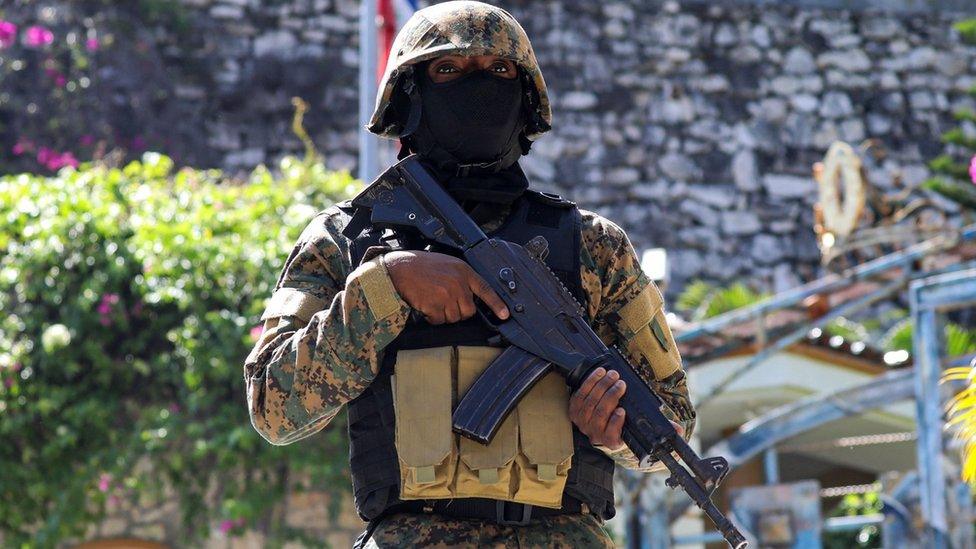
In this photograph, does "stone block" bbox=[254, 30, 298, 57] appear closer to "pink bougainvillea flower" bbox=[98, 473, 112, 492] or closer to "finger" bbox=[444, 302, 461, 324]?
"pink bougainvillea flower" bbox=[98, 473, 112, 492]

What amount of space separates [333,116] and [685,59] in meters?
3.10

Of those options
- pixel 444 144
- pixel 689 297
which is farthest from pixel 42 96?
pixel 444 144

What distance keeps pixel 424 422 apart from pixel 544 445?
21 cm

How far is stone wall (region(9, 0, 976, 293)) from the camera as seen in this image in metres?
12.7

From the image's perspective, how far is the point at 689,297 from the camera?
39.8ft

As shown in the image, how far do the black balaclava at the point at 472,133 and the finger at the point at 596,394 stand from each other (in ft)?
1.47

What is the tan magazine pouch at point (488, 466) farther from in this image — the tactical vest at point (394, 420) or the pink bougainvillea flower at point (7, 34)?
the pink bougainvillea flower at point (7, 34)

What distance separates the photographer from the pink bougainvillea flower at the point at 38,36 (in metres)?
11.9

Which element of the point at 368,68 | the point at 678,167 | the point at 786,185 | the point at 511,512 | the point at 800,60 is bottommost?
the point at 786,185

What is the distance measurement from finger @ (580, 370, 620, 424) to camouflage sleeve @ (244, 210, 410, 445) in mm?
355

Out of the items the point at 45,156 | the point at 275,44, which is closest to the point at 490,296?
the point at 45,156

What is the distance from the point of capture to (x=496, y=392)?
9.35ft

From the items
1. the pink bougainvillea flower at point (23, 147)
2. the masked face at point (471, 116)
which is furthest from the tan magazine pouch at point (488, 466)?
the pink bougainvillea flower at point (23, 147)

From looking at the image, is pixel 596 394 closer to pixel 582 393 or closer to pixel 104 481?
pixel 582 393
